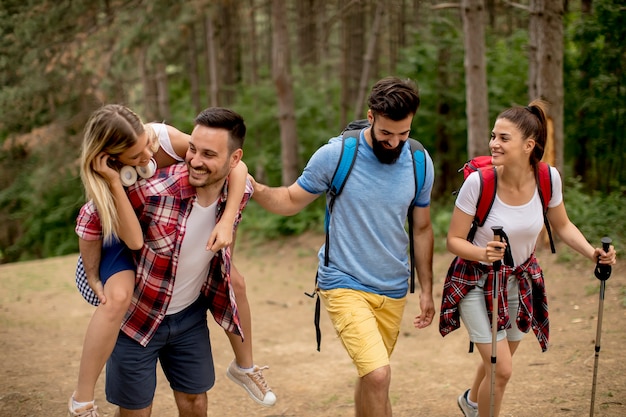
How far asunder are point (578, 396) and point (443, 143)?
33.0 feet

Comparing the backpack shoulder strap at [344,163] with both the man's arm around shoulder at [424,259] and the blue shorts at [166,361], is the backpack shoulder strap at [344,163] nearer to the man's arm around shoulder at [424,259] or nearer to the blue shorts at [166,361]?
the man's arm around shoulder at [424,259]

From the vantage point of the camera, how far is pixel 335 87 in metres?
20.0

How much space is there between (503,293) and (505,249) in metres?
0.37

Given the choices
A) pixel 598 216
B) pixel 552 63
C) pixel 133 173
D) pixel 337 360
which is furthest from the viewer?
pixel 598 216

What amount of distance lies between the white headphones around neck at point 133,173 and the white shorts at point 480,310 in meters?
2.12

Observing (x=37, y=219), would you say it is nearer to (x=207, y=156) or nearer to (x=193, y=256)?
(x=193, y=256)

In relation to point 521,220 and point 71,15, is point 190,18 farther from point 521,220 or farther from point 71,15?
point 521,220

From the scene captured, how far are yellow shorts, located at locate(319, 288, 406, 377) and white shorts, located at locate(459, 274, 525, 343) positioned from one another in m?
0.44

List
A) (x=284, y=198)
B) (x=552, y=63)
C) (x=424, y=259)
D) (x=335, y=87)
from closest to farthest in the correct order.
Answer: (x=284, y=198), (x=424, y=259), (x=552, y=63), (x=335, y=87)

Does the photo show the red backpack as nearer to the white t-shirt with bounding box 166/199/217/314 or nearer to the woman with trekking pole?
the woman with trekking pole

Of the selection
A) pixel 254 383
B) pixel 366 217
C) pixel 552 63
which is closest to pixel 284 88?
pixel 552 63

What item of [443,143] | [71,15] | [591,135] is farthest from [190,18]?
[591,135]

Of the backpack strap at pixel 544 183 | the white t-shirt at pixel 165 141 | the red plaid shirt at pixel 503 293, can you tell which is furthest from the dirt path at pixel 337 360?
the white t-shirt at pixel 165 141

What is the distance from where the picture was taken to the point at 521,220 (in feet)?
13.1
